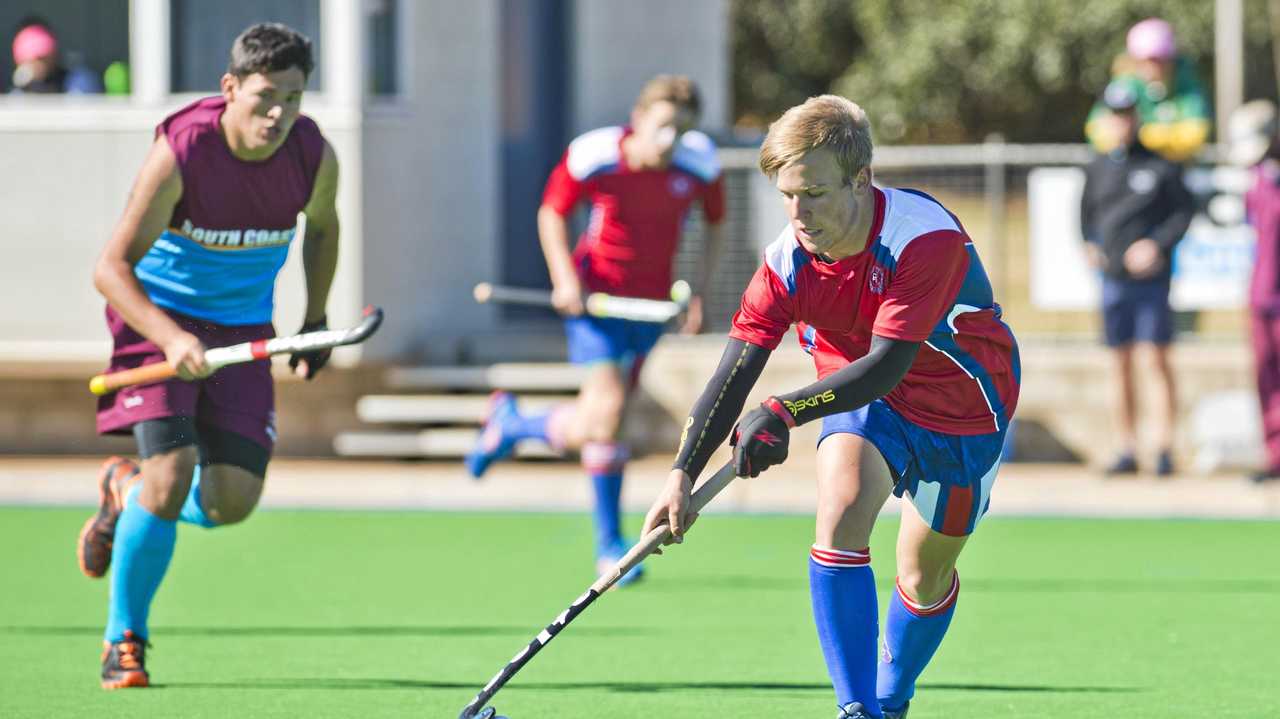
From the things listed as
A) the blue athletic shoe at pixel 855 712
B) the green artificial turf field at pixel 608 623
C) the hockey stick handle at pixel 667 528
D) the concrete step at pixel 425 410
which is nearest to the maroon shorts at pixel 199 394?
the green artificial turf field at pixel 608 623

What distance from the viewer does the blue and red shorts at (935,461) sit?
16.0ft

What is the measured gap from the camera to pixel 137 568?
586 centimetres

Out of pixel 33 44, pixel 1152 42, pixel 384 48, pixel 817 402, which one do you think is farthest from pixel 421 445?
pixel 817 402

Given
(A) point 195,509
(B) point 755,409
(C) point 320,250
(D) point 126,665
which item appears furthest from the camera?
(C) point 320,250

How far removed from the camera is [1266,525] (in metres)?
9.98

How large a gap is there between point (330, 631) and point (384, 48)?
253 inches

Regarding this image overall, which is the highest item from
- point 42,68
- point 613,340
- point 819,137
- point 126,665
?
point 42,68

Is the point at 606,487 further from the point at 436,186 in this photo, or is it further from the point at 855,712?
the point at 436,186

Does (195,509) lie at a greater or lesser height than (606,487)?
greater

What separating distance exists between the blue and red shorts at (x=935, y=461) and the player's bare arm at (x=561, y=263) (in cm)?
327

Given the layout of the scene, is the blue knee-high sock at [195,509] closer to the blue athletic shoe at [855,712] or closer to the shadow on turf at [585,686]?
the shadow on turf at [585,686]

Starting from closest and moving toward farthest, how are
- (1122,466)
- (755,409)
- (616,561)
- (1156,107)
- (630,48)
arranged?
(755,409), (616,561), (1122,466), (1156,107), (630,48)

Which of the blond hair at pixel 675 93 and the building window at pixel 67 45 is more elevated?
the building window at pixel 67 45

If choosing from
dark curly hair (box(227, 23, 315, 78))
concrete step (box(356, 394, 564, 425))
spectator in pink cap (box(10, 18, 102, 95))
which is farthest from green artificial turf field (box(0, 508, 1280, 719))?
spectator in pink cap (box(10, 18, 102, 95))
